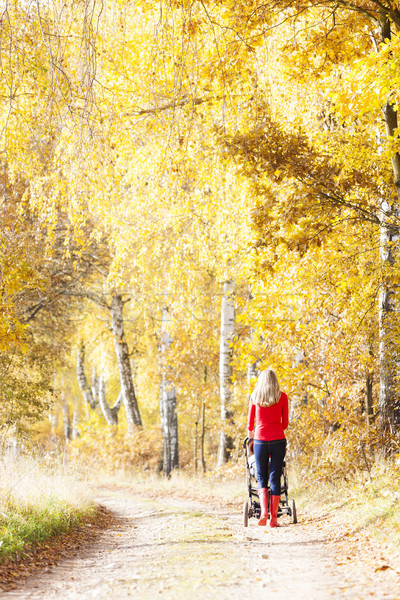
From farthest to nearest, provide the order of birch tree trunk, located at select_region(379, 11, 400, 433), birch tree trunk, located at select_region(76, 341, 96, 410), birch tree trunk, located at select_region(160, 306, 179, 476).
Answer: birch tree trunk, located at select_region(76, 341, 96, 410) → birch tree trunk, located at select_region(160, 306, 179, 476) → birch tree trunk, located at select_region(379, 11, 400, 433)

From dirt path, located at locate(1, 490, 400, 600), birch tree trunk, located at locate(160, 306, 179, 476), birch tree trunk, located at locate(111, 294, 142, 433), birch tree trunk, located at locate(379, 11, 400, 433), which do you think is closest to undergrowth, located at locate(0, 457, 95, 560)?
dirt path, located at locate(1, 490, 400, 600)

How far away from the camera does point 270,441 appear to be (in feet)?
22.0

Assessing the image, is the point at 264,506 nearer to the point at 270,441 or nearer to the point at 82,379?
the point at 270,441

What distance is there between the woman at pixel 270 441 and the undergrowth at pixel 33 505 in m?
2.43

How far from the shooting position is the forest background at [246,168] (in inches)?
274

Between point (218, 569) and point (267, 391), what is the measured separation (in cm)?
244

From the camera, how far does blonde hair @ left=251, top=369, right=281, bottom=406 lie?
22.0 feet

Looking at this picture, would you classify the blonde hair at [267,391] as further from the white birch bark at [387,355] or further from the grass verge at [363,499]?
the white birch bark at [387,355]

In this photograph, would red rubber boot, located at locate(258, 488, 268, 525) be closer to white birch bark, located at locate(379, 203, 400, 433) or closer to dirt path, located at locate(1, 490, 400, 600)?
dirt path, located at locate(1, 490, 400, 600)

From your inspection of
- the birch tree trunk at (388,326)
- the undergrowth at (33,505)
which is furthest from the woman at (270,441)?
the undergrowth at (33,505)

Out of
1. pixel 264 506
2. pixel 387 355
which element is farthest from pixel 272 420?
pixel 387 355

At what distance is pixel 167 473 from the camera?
1833cm

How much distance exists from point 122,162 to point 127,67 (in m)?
1.63

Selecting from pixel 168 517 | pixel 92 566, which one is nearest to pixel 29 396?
pixel 168 517
